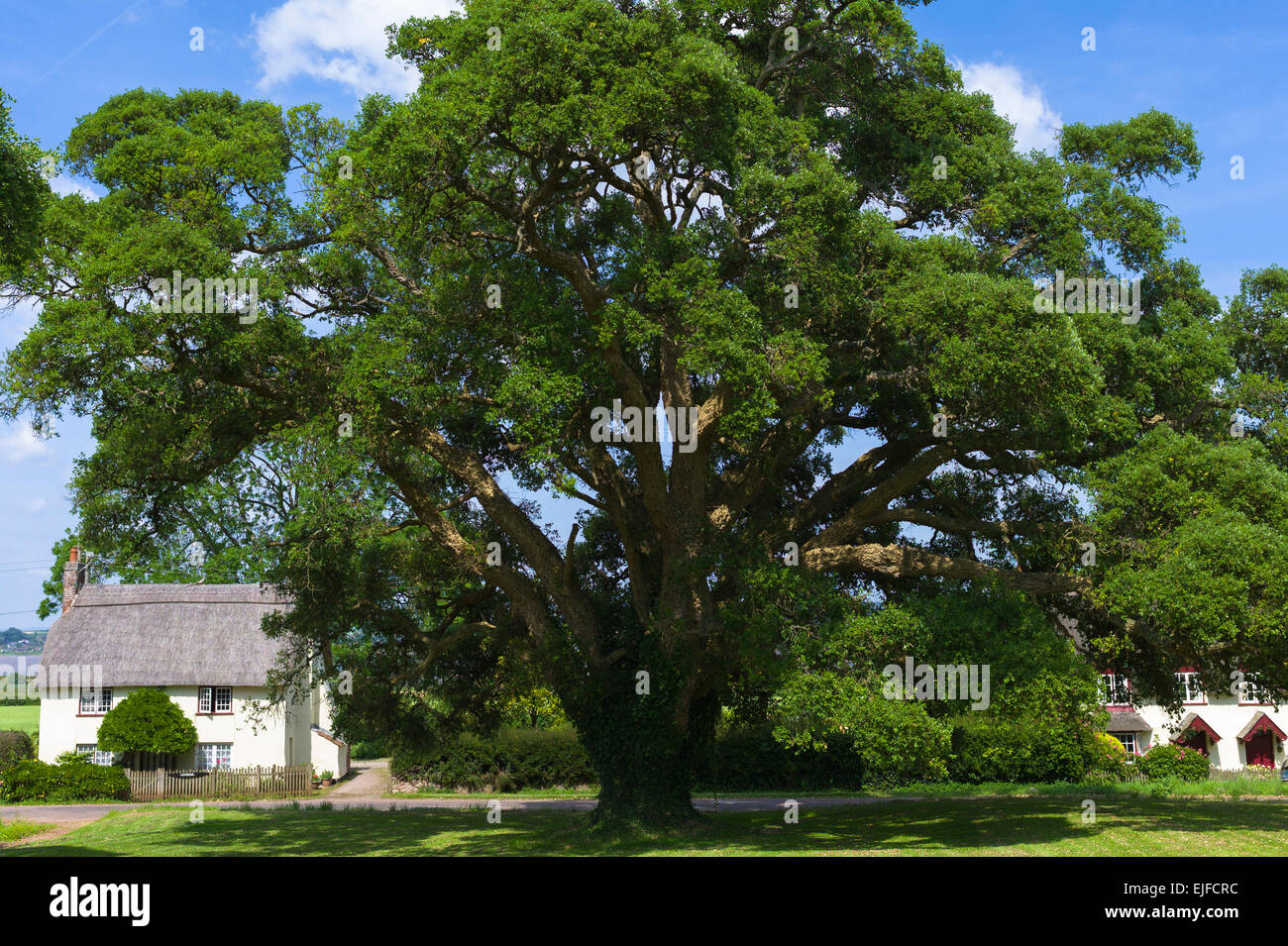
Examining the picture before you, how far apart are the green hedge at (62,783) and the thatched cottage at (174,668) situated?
447 cm

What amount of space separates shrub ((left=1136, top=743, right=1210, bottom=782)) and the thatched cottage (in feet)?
103

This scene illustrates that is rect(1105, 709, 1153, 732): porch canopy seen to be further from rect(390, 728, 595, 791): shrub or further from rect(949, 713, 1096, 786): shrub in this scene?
rect(390, 728, 595, 791): shrub

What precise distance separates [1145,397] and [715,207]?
9390mm

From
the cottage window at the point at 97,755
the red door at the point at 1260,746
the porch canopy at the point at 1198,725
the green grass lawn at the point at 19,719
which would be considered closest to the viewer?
the cottage window at the point at 97,755

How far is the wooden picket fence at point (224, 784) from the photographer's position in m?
37.8

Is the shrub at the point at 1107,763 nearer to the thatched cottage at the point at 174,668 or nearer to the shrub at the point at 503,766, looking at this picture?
the shrub at the point at 503,766

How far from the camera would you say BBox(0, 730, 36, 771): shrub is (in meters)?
42.6

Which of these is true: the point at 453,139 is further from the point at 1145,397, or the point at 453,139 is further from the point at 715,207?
the point at 1145,397

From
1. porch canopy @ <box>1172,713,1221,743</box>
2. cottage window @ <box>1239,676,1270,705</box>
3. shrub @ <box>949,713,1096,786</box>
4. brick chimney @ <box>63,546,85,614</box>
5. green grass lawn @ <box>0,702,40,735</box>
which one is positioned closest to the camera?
cottage window @ <box>1239,676,1270,705</box>

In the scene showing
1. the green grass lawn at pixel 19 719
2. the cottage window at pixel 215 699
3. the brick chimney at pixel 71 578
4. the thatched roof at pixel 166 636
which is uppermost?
the brick chimney at pixel 71 578

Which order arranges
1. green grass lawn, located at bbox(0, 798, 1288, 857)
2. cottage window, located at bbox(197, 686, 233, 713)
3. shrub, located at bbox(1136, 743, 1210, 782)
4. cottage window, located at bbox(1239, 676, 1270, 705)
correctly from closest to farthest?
green grass lawn, located at bbox(0, 798, 1288, 857), cottage window, located at bbox(1239, 676, 1270, 705), shrub, located at bbox(1136, 743, 1210, 782), cottage window, located at bbox(197, 686, 233, 713)

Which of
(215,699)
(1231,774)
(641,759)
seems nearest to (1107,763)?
(1231,774)

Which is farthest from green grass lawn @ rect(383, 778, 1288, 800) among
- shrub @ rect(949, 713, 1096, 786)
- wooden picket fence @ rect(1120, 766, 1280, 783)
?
wooden picket fence @ rect(1120, 766, 1280, 783)

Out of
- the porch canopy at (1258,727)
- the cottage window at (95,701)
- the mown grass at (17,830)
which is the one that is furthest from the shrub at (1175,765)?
the cottage window at (95,701)
